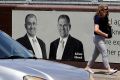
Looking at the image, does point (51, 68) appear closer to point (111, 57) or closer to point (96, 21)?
point (96, 21)

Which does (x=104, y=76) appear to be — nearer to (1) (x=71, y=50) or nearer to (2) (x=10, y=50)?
(1) (x=71, y=50)

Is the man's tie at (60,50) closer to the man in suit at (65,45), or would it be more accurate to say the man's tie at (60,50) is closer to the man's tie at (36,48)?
the man in suit at (65,45)

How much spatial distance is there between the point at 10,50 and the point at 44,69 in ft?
3.71

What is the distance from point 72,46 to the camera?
14930 mm

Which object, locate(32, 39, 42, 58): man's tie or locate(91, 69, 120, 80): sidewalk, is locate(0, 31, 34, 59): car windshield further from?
locate(32, 39, 42, 58): man's tie

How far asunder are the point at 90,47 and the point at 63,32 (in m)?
0.89

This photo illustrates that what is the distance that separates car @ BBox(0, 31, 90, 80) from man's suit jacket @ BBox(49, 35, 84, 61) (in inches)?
283

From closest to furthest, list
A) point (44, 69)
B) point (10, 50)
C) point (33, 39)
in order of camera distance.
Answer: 1. point (44, 69)
2. point (10, 50)
3. point (33, 39)

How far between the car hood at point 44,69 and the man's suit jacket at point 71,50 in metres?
7.63

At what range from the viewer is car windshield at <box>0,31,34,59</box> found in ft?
24.0

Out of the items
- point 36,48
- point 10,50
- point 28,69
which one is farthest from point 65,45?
point 28,69

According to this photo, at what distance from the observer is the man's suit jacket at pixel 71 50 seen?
1476cm

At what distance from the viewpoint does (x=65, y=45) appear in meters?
15.0

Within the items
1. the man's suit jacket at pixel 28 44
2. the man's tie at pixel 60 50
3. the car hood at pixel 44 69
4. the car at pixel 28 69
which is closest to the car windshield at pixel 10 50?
the car at pixel 28 69
